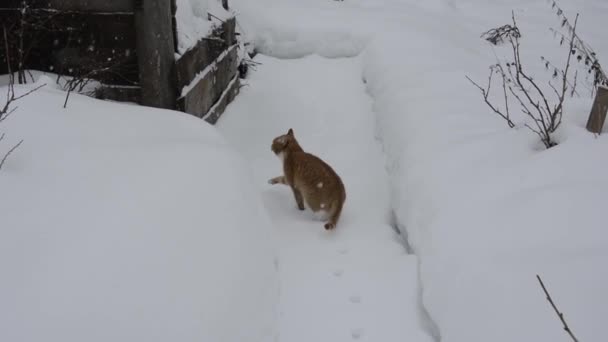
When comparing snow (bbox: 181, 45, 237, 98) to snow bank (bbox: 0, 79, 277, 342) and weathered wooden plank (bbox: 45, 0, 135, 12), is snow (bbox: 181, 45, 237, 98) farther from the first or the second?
snow bank (bbox: 0, 79, 277, 342)

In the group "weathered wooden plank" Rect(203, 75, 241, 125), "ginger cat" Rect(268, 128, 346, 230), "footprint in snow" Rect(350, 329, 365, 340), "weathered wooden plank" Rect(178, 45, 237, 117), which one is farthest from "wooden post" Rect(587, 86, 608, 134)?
"weathered wooden plank" Rect(203, 75, 241, 125)

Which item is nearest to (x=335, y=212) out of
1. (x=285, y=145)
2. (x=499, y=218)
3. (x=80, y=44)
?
(x=285, y=145)

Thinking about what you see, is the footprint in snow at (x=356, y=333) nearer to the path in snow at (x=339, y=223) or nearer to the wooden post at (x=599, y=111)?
the path in snow at (x=339, y=223)

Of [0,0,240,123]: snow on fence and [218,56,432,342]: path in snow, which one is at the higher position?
[0,0,240,123]: snow on fence

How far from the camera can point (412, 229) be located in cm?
349

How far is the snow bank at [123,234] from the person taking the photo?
6.27ft

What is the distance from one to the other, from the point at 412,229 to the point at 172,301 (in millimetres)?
1868

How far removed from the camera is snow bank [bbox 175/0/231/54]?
14.8ft

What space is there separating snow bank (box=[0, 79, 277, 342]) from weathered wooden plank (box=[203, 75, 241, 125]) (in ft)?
5.55

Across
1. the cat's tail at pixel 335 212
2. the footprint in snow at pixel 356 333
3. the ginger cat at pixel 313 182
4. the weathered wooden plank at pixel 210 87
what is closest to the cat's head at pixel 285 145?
the ginger cat at pixel 313 182

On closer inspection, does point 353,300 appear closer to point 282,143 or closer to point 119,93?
point 282,143

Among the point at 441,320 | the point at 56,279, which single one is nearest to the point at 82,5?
the point at 56,279

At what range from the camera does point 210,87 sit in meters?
5.27

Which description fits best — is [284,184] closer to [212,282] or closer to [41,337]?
[212,282]
